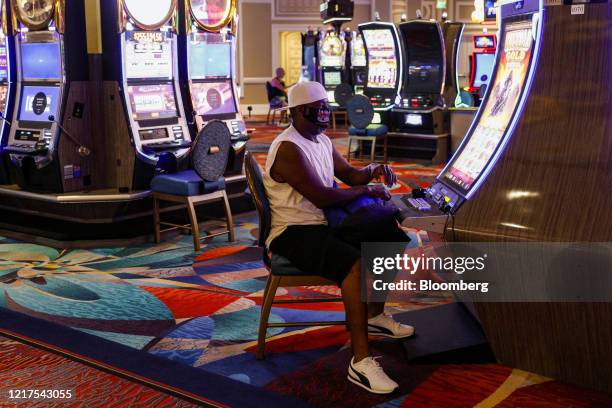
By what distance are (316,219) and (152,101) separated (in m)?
3.07

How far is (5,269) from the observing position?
16.3ft

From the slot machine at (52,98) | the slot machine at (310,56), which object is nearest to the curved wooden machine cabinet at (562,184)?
the slot machine at (52,98)

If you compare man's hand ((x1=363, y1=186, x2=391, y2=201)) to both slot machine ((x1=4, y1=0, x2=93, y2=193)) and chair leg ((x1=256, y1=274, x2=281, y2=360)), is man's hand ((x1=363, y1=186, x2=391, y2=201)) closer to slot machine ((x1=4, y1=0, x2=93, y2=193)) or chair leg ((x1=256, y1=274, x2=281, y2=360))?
chair leg ((x1=256, y1=274, x2=281, y2=360))

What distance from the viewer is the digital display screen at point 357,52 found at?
1461cm

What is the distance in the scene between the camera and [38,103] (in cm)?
590

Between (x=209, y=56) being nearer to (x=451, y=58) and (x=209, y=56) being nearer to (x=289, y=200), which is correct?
(x=289, y=200)

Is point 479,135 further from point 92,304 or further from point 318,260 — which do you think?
point 92,304

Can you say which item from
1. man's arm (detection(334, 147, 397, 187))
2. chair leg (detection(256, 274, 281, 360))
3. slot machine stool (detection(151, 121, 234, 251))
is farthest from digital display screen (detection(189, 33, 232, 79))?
chair leg (detection(256, 274, 281, 360))

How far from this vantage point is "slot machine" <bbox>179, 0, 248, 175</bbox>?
6.31m

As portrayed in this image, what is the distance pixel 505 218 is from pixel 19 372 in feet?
6.78

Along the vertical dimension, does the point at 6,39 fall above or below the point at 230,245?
above

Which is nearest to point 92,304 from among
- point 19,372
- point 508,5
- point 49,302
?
point 49,302

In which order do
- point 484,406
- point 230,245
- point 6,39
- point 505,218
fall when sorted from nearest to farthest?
point 484,406 → point 505,218 → point 230,245 → point 6,39

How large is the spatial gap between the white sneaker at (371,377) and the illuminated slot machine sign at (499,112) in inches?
29.5
